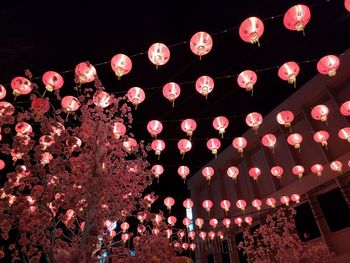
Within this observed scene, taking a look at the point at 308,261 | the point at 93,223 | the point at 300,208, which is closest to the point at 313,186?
the point at 300,208

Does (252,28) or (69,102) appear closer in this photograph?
(252,28)

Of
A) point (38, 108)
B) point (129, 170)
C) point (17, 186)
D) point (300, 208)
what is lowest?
point (17, 186)

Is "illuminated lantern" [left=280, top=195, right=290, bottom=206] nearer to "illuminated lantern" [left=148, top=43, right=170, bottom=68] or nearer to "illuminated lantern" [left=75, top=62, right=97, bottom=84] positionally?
"illuminated lantern" [left=148, top=43, right=170, bottom=68]

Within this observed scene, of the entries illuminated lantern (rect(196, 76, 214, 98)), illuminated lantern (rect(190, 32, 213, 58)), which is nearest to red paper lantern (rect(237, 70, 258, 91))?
illuminated lantern (rect(196, 76, 214, 98))

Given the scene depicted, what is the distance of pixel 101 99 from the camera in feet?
23.4

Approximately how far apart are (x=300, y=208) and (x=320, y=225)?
1.57 metres

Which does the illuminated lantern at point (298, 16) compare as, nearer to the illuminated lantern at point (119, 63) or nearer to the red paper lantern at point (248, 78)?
the red paper lantern at point (248, 78)

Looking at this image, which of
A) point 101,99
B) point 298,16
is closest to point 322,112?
point 298,16

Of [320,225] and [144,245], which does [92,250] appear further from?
[320,225]

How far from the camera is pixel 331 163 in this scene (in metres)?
12.4

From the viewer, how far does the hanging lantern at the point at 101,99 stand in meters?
6.87

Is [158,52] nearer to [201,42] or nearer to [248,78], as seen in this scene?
[201,42]

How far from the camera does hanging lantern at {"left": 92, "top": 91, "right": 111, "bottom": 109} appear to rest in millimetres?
6871

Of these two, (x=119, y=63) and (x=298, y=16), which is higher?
(x=298, y=16)
